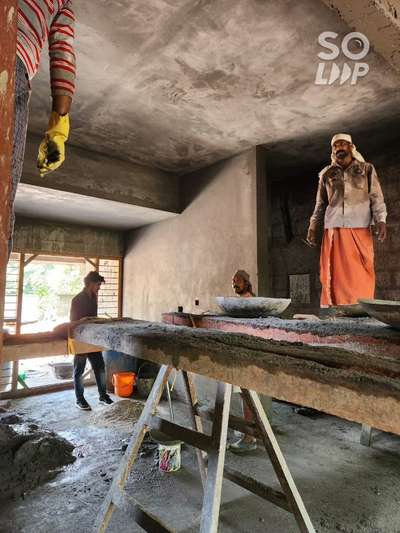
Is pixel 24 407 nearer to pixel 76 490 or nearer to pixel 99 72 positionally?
pixel 76 490

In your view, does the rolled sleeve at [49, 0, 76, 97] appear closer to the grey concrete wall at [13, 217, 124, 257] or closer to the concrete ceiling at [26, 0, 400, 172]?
the concrete ceiling at [26, 0, 400, 172]

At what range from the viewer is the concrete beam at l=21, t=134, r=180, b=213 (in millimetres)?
4109

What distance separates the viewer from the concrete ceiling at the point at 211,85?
2379mm

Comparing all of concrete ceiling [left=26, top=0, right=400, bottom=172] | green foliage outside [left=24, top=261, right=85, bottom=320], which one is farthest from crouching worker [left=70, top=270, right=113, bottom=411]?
green foliage outside [left=24, top=261, right=85, bottom=320]

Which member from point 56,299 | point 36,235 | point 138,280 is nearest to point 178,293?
point 138,280

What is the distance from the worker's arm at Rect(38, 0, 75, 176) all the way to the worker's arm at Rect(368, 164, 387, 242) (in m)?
2.61

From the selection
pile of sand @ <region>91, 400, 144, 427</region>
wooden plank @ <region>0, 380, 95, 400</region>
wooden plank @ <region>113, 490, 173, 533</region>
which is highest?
wooden plank @ <region>113, 490, 173, 533</region>

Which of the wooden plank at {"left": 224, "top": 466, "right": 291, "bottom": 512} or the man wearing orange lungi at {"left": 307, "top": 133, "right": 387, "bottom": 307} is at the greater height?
the man wearing orange lungi at {"left": 307, "top": 133, "right": 387, "bottom": 307}

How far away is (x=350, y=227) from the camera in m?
3.02

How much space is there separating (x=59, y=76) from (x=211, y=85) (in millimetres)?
2176

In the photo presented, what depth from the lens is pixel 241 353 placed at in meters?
0.92

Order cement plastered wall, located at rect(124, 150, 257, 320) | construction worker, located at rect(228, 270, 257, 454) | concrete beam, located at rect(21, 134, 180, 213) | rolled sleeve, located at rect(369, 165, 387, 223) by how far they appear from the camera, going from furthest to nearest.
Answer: cement plastered wall, located at rect(124, 150, 257, 320) → concrete beam, located at rect(21, 134, 180, 213) → construction worker, located at rect(228, 270, 257, 454) → rolled sleeve, located at rect(369, 165, 387, 223)

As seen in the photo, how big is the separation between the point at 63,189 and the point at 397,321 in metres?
4.14

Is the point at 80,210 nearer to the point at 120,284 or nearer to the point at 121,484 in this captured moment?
the point at 120,284
